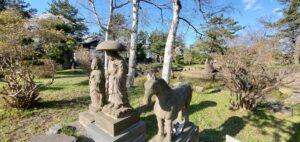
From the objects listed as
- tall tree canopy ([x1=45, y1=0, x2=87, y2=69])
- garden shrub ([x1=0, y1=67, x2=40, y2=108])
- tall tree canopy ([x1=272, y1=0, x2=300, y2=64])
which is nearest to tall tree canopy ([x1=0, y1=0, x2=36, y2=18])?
tall tree canopy ([x1=45, y1=0, x2=87, y2=69])

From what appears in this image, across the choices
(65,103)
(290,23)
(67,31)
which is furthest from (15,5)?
(290,23)

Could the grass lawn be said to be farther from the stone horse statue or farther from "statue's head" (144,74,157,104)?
"statue's head" (144,74,157,104)

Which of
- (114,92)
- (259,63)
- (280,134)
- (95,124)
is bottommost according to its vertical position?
(280,134)

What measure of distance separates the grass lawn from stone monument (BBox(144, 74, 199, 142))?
1338 millimetres

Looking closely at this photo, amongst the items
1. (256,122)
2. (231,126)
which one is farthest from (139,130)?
(256,122)

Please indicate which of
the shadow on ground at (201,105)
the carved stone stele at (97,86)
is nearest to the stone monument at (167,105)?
the carved stone stele at (97,86)

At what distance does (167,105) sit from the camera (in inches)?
130

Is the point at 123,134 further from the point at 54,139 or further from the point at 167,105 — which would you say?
the point at 54,139

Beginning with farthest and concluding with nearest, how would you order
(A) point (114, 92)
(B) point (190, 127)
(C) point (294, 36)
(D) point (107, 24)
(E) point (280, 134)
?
(C) point (294, 36), (D) point (107, 24), (E) point (280, 134), (A) point (114, 92), (B) point (190, 127)

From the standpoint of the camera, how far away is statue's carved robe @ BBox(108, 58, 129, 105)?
430 cm

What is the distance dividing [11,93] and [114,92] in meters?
A: 4.50

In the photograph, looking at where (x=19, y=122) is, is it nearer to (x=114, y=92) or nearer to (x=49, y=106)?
(x=49, y=106)

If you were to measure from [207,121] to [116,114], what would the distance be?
3.04 m

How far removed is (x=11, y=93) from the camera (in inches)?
257
